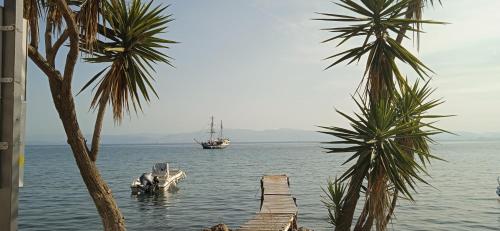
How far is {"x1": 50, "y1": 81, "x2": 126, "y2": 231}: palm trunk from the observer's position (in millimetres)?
6586

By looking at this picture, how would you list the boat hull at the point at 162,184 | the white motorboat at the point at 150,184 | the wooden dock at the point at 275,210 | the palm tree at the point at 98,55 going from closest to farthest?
the palm tree at the point at 98,55, the wooden dock at the point at 275,210, the white motorboat at the point at 150,184, the boat hull at the point at 162,184

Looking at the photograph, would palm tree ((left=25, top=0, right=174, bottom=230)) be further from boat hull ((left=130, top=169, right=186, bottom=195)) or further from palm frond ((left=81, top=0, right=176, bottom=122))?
boat hull ((left=130, top=169, right=186, bottom=195))

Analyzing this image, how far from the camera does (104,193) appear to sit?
6.82 meters

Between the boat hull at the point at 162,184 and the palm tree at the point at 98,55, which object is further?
the boat hull at the point at 162,184

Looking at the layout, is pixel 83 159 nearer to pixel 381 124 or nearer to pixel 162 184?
pixel 381 124

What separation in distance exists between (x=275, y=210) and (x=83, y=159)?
10182mm

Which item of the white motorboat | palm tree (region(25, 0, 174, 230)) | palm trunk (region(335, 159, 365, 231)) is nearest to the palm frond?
palm tree (region(25, 0, 174, 230))

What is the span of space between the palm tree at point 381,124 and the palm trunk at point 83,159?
4211mm

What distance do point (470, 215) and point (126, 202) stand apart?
2536 cm


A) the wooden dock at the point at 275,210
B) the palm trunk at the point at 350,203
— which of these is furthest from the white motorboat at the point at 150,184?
the palm trunk at the point at 350,203

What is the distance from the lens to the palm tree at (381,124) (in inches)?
330

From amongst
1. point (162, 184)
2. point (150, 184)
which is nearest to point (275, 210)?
point (150, 184)

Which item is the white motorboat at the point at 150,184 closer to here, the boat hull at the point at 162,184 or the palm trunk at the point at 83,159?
the boat hull at the point at 162,184

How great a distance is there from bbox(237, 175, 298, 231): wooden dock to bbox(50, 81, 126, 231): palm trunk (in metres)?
6.46
